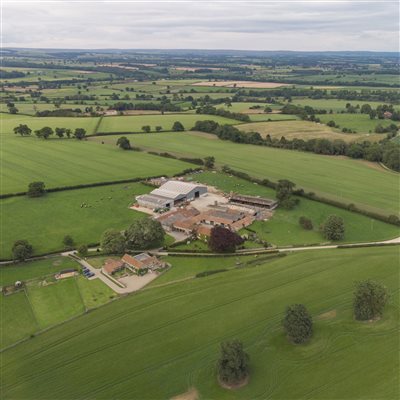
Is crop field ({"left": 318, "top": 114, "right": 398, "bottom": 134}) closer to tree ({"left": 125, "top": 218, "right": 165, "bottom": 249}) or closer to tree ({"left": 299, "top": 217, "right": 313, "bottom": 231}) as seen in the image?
tree ({"left": 299, "top": 217, "right": 313, "bottom": 231})

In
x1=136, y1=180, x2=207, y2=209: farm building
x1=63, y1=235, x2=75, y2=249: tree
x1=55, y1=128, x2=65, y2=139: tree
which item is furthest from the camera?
x1=55, y1=128, x2=65, y2=139: tree

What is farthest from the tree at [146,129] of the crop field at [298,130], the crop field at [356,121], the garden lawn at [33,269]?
the garden lawn at [33,269]

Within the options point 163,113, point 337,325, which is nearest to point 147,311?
point 337,325

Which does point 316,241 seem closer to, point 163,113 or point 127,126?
point 127,126

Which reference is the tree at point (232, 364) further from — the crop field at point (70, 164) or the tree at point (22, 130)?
the tree at point (22, 130)

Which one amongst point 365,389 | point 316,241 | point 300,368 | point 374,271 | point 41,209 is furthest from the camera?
point 41,209

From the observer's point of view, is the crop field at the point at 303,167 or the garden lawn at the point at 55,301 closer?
the garden lawn at the point at 55,301

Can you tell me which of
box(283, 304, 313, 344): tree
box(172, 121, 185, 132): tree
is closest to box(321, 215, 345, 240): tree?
box(283, 304, 313, 344): tree
